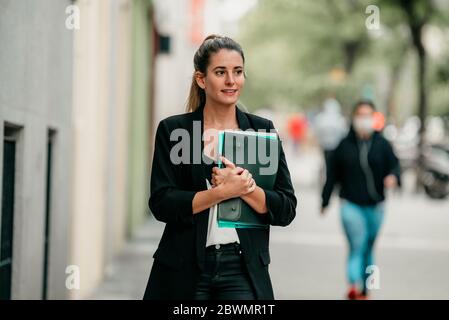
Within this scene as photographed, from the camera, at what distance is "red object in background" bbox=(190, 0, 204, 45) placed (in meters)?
28.7

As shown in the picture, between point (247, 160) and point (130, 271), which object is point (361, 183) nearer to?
point (130, 271)

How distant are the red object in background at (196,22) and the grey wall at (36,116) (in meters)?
21.3

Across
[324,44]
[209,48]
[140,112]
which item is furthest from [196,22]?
[209,48]

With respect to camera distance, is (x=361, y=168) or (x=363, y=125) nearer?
(x=363, y=125)

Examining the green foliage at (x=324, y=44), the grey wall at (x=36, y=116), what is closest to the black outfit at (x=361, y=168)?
the grey wall at (x=36, y=116)

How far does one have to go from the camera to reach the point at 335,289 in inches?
372

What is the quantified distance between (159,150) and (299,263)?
7.69 metres

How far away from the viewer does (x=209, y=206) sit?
3.85 meters

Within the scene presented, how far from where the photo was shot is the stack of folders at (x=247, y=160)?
382 centimetres

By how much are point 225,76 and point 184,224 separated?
63 cm

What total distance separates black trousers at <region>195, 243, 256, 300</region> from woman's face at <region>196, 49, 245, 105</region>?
1.99 feet

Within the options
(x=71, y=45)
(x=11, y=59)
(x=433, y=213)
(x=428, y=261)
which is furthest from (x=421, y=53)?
(x=11, y=59)

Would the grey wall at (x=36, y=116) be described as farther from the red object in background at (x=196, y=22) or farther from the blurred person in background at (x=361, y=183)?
the red object in background at (x=196, y=22)

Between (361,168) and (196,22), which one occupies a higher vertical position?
(196,22)
